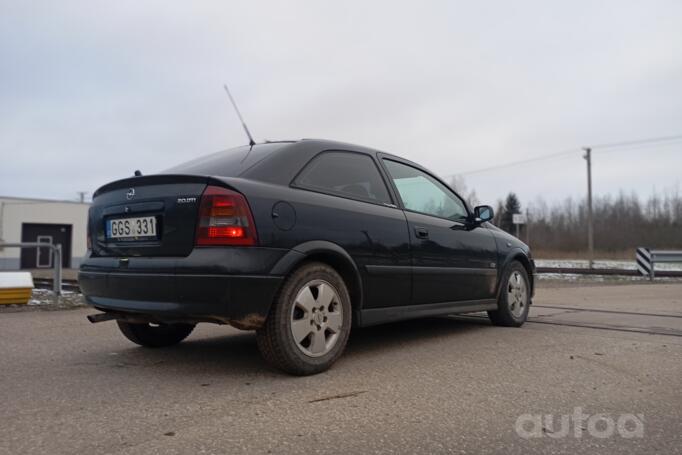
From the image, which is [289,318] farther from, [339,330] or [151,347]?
[151,347]

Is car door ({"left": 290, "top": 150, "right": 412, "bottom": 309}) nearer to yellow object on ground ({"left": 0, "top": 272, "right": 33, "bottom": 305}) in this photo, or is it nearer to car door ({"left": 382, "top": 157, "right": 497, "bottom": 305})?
car door ({"left": 382, "top": 157, "right": 497, "bottom": 305})

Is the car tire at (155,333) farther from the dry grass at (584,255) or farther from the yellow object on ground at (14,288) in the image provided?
the dry grass at (584,255)

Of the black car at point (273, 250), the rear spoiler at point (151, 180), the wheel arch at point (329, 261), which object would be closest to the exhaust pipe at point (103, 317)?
the black car at point (273, 250)

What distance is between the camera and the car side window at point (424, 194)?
4582 mm

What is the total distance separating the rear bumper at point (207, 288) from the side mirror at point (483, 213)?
261 cm

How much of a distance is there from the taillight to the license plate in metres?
0.40

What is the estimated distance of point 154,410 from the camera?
8.84 ft

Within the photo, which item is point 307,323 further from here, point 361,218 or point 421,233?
point 421,233

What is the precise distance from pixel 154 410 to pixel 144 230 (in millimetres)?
1186

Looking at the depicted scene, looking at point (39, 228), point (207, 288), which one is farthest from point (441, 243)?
point (39, 228)

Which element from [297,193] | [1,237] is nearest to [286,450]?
[297,193]

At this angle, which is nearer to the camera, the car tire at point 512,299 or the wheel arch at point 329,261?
the wheel arch at point 329,261

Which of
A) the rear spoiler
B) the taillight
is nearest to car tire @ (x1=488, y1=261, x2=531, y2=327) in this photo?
the taillight

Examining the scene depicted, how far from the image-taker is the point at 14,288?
7.40 metres
